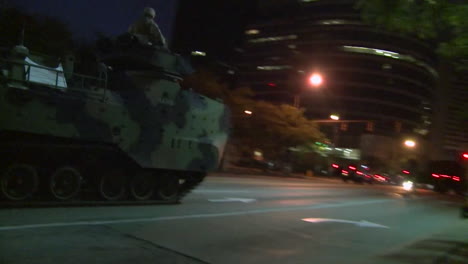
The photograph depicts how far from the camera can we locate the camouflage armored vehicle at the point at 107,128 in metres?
9.26

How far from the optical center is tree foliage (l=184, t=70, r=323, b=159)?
33625mm

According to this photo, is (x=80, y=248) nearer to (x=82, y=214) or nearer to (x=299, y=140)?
(x=82, y=214)

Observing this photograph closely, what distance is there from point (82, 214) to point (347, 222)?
653cm

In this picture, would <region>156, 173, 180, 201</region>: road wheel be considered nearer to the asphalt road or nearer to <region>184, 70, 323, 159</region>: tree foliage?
the asphalt road

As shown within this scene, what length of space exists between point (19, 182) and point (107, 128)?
1.98 m

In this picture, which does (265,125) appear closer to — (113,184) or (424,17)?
(113,184)

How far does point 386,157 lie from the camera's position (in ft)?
240

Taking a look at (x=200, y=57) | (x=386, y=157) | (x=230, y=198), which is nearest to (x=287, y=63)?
(x=386, y=157)

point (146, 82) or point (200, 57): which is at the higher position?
point (200, 57)

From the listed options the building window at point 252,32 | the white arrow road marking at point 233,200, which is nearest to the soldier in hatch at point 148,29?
the white arrow road marking at point 233,200

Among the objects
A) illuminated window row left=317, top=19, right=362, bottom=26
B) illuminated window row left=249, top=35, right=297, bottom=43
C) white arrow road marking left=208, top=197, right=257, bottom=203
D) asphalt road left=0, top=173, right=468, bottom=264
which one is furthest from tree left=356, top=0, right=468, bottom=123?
illuminated window row left=249, top=35, right=297, bottom=43

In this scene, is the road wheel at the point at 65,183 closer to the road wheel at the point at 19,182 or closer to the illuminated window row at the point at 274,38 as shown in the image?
the road wheel at the point at 19,182

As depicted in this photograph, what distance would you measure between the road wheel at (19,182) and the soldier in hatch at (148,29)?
13.4 ft

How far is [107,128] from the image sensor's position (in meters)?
10.5
